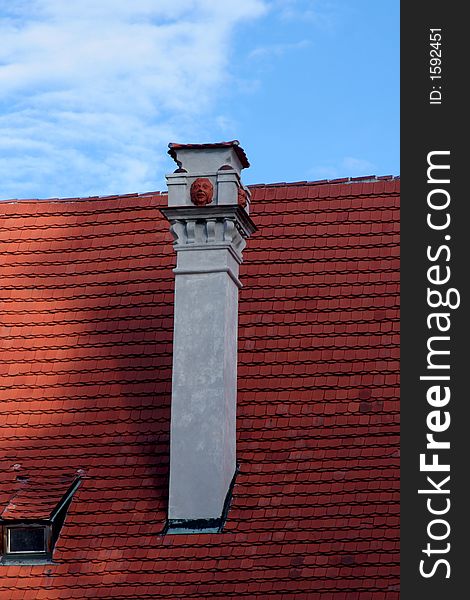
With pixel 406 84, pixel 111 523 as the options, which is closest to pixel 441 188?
pixel 406 84

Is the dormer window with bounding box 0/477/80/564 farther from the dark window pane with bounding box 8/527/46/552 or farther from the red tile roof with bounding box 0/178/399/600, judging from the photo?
the red tile roof with bounding box 0/178/399/600

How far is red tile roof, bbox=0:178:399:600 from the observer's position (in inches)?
590

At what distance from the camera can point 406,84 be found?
13953 mm

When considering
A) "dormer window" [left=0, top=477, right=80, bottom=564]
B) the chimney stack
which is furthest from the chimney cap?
"dormer window" [left=0, top=477, right=80, bottom=564]

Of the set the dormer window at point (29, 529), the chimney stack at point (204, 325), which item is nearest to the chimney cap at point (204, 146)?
the chimney stack at point (204, 325)

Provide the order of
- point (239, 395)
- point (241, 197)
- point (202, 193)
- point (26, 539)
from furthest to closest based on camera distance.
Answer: point (239, 395) → point (241, 197) → point (202, 193) → point (26, 539)

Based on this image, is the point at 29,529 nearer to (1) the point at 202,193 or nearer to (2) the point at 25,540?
(2) the point at 25,540

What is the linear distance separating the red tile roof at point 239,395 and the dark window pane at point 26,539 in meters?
0.20

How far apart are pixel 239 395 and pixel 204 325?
3.10 ft

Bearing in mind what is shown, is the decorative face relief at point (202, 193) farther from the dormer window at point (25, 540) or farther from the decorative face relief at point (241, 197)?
the dormer window at point (25, 540)

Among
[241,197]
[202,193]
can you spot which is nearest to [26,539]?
[202,193]

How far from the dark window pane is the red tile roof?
202 millimetres

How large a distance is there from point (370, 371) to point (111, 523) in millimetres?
2873

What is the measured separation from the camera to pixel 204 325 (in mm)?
15883
